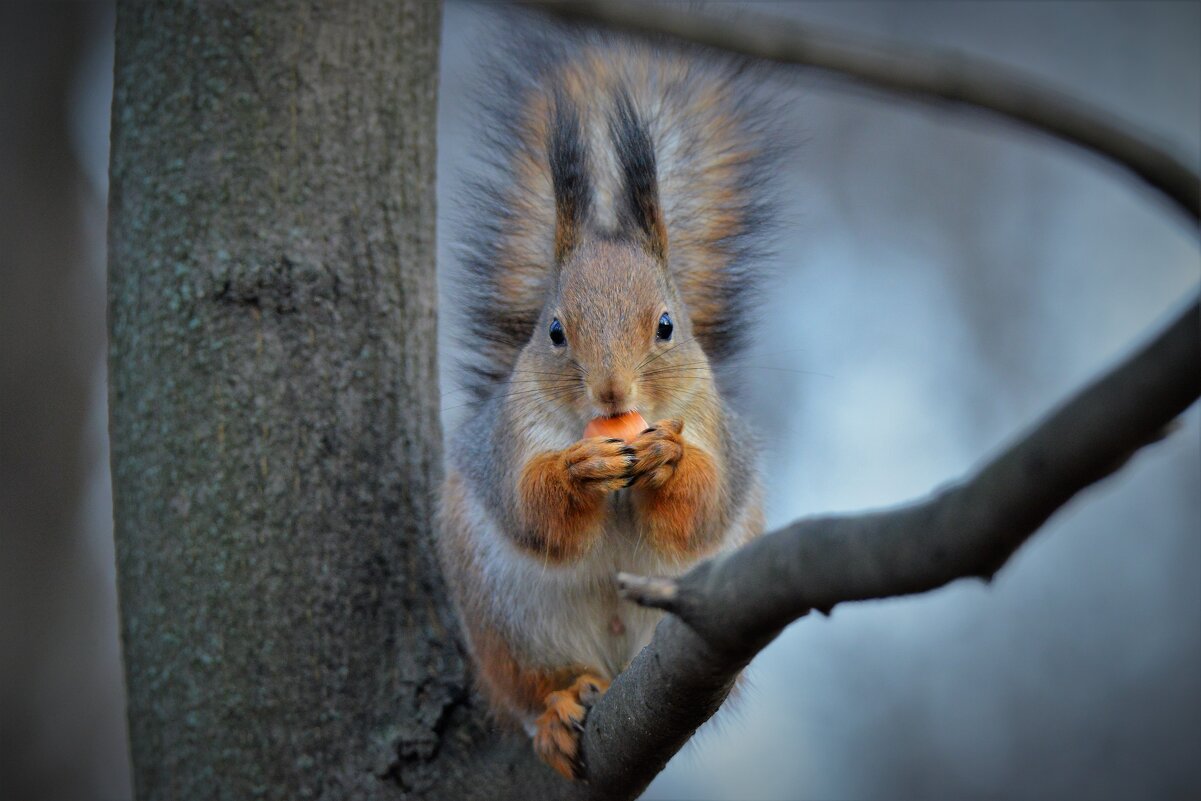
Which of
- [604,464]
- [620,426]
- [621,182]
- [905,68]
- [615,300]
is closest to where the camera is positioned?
[905,68]

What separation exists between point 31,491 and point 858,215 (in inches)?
110

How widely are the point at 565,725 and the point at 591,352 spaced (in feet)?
1.67

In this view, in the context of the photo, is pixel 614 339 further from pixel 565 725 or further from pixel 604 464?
pixel 565 725

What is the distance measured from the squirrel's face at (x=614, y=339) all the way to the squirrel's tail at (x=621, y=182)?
0.37 feet

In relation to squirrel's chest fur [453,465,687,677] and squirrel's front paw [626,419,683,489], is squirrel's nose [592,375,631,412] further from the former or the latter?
squirrel's chest fur [453,465,687,677]


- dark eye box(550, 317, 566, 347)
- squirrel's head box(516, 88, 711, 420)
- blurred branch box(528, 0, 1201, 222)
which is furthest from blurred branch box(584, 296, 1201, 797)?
dark eye box(550, 317, 566, 347)

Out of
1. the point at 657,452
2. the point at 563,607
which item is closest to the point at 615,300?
the point at 657,452

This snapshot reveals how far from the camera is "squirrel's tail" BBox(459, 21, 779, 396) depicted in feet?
5.75

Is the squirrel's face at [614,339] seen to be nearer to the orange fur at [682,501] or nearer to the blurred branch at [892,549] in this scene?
the orange fur at [682,501]

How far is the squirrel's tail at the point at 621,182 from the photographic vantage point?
175 centimetres

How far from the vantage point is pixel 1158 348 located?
56cm

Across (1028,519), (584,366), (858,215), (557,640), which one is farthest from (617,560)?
(858,215)

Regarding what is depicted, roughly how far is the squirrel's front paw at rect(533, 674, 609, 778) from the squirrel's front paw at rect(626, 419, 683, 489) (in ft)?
1.02

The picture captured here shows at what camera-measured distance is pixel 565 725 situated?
1431mm
